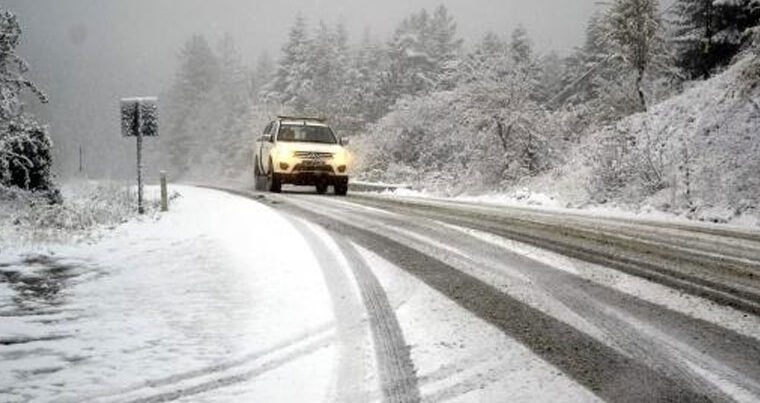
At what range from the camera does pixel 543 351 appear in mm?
4277

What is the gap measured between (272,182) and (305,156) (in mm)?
1402

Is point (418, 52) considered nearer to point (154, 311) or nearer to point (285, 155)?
point (285, 155)

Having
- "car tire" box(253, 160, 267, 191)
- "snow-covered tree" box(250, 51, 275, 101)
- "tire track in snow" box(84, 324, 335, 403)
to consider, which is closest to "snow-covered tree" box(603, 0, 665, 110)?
"car tire" box(253, 160, 267, 191)

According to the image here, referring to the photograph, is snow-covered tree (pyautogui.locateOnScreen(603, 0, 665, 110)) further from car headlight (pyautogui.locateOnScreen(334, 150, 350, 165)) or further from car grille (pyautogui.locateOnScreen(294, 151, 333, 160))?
car grille (pyautogui.locateOnScreen(294, 151, 333, 160))

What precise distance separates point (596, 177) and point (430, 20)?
2006 inches

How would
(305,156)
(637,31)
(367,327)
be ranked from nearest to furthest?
(367,327) → (305,156) → (637,31)

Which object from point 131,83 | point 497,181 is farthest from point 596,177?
point 131,83

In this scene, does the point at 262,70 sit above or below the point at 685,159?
above

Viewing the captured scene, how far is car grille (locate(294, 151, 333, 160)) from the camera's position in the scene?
18750 mm

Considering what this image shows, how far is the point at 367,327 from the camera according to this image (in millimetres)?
4871

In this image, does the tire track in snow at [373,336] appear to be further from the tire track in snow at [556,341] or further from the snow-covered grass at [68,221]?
the snow-covered grass at [68,221]

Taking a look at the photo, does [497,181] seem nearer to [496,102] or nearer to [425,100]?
[496,102]

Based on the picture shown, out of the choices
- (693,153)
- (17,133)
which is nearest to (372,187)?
(17,133)

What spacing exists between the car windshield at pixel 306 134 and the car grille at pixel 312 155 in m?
0.71
